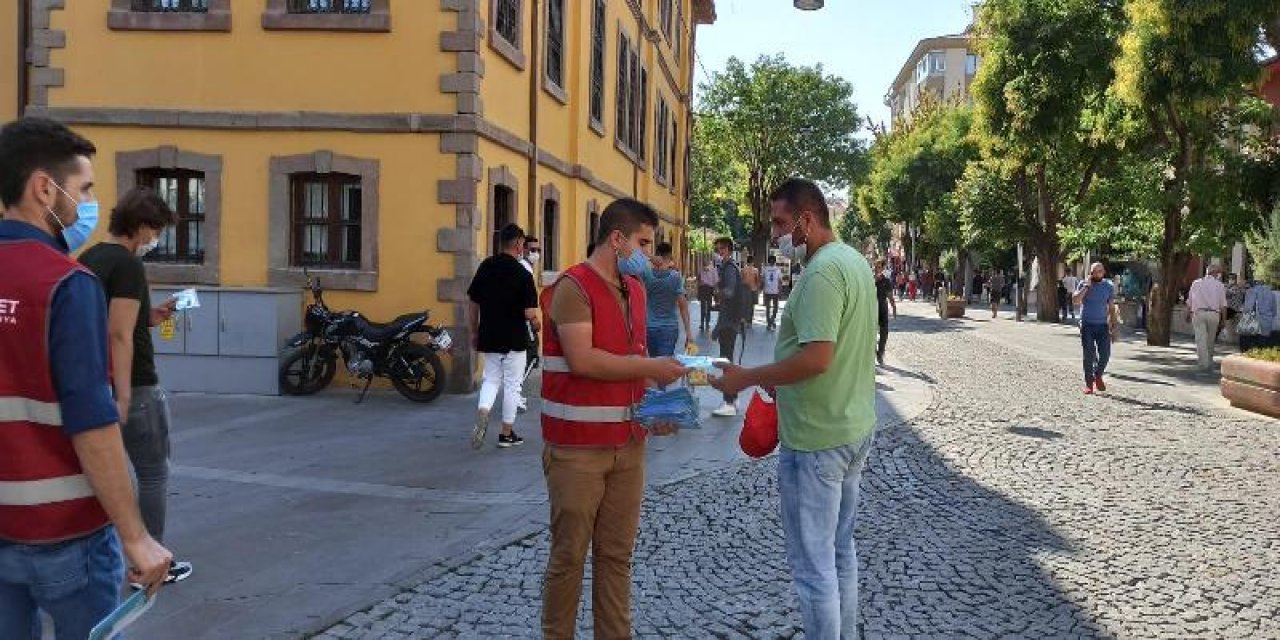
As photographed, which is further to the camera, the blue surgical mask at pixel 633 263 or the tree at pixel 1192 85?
the tree at pixel 1192 85

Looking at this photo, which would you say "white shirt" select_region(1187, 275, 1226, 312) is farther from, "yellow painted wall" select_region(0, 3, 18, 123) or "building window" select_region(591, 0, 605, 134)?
"yellow painted wall" select_region(0, 3, 18, 123)

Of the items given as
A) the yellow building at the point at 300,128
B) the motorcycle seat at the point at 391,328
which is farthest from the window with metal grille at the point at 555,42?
the motorcycle seat at the point at 391,328

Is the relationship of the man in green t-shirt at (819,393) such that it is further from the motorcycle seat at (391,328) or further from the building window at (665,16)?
the building window at (665,16)

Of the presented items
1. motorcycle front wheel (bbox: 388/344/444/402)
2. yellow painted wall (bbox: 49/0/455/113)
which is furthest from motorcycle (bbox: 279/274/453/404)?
yellow painted wall (bbox: 49/0/455/113)

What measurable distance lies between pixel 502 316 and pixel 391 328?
10.6ft

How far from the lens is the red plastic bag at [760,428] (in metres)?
3.94

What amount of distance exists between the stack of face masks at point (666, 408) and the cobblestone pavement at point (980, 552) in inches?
49.3

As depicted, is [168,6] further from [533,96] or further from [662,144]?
[662,144]

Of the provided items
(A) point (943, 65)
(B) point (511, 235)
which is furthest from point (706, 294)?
(A) point (943, 65)

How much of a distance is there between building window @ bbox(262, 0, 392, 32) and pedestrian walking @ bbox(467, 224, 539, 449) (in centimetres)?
491

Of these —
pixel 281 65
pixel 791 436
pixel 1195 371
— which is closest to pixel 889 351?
pixel 1195 371

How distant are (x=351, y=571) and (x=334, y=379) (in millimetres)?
7212

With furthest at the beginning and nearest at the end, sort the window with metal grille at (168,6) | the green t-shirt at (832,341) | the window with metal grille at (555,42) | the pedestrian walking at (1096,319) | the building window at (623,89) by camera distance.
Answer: the building window at (623,89)
the window with metal grille at (555,42)
the pedestrian walking at (1096,319)
the window with metal grille at (168,6)
the green t-shirt at (832,341)

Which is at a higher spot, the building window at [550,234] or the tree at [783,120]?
the tree at [783,120]
